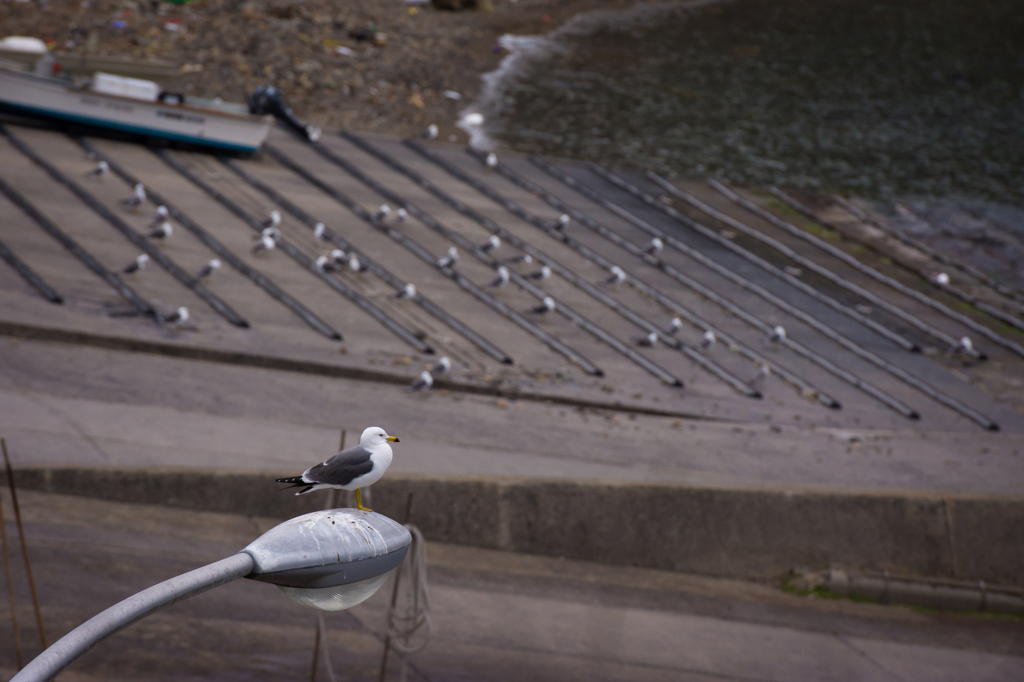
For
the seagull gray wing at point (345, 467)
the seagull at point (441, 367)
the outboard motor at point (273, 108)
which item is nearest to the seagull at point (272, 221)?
the outboard motor at point (273, 108)

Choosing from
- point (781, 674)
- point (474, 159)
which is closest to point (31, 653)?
point (781, 674)

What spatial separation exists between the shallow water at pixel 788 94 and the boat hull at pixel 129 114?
32.9ft

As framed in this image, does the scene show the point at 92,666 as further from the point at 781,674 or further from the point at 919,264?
the point at 919,264

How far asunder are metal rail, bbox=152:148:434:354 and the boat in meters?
0.89

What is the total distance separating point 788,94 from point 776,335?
23256 mm

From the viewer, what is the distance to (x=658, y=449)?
15.2 m

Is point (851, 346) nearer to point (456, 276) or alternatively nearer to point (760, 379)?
point (760, 379)

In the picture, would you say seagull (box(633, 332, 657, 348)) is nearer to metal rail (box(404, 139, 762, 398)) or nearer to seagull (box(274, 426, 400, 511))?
metal rail (box(404, 139, 762, 398))

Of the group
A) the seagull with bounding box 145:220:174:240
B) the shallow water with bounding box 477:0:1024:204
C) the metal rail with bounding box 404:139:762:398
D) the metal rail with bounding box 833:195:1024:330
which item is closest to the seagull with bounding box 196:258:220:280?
the seagull with bounding box 145:220:174:240

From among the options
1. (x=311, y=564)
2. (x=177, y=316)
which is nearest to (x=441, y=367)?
(x=177, y=316)

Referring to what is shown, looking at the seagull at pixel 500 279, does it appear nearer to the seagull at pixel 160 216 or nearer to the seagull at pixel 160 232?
the seagull at pixel 160 232

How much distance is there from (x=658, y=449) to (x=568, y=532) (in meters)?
3.85

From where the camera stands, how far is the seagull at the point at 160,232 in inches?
773

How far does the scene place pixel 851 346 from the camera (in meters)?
20.7
